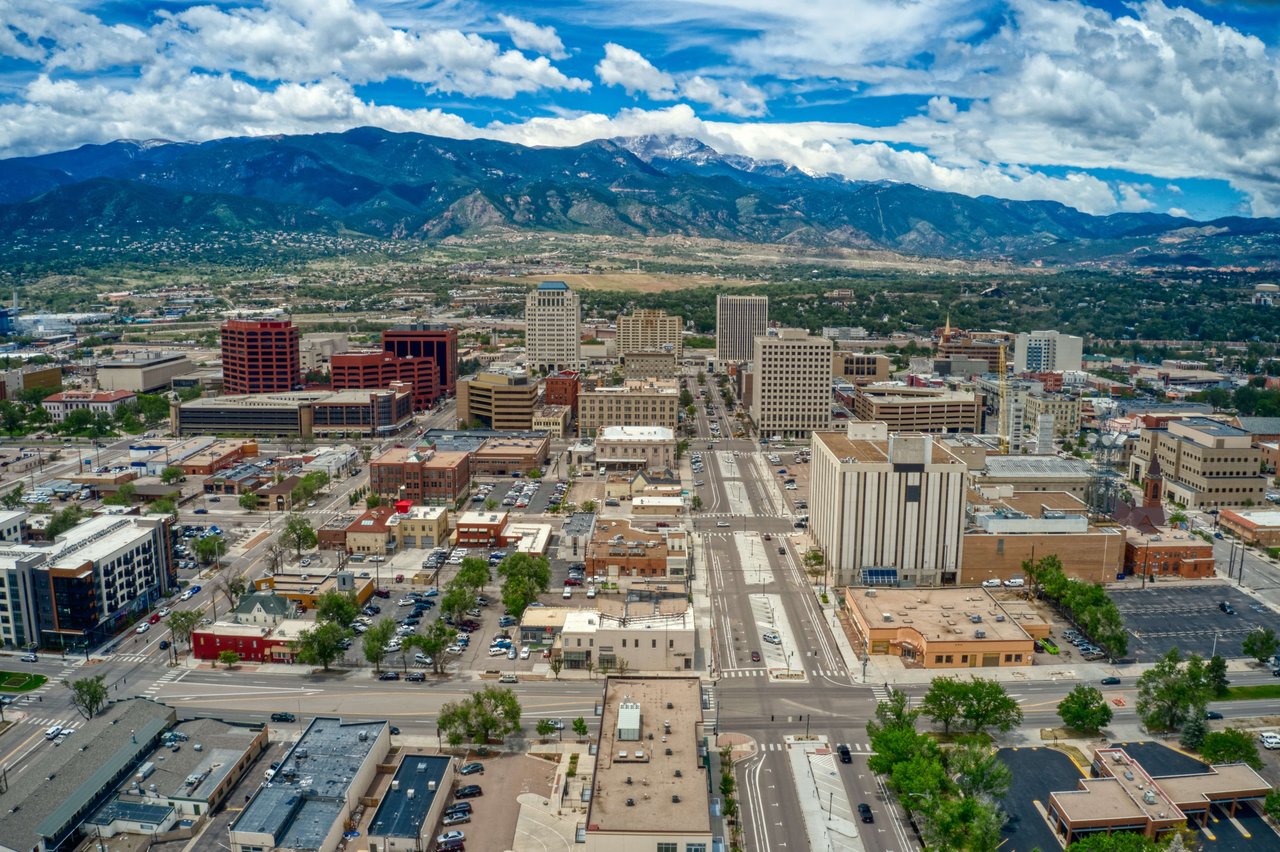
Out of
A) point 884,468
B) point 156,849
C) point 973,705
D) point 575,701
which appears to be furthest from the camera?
point 884,468

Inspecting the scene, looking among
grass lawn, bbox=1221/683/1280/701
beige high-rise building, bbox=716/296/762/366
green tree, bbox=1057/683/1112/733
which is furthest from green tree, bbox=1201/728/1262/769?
beige high-rise building, bbox=716/296/762/366

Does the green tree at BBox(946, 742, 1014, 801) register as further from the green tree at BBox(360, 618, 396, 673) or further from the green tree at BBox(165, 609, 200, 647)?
the green tree at BBox(165, 609, 200, 647)

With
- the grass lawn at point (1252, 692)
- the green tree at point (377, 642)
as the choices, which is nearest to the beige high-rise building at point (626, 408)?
the green tree at point (377, 642)

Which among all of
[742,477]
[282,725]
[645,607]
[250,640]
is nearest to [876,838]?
[645,607]

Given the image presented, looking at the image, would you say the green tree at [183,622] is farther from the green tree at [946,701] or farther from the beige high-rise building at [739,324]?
the beige high-rise building at [739,324]

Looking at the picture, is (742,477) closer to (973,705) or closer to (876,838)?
(973,705)

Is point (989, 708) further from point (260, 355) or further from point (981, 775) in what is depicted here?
point (260, 355)

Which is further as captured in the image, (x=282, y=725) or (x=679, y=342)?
(x=679, y=342)

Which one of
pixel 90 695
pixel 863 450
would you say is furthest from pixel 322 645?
pixel 863 450
